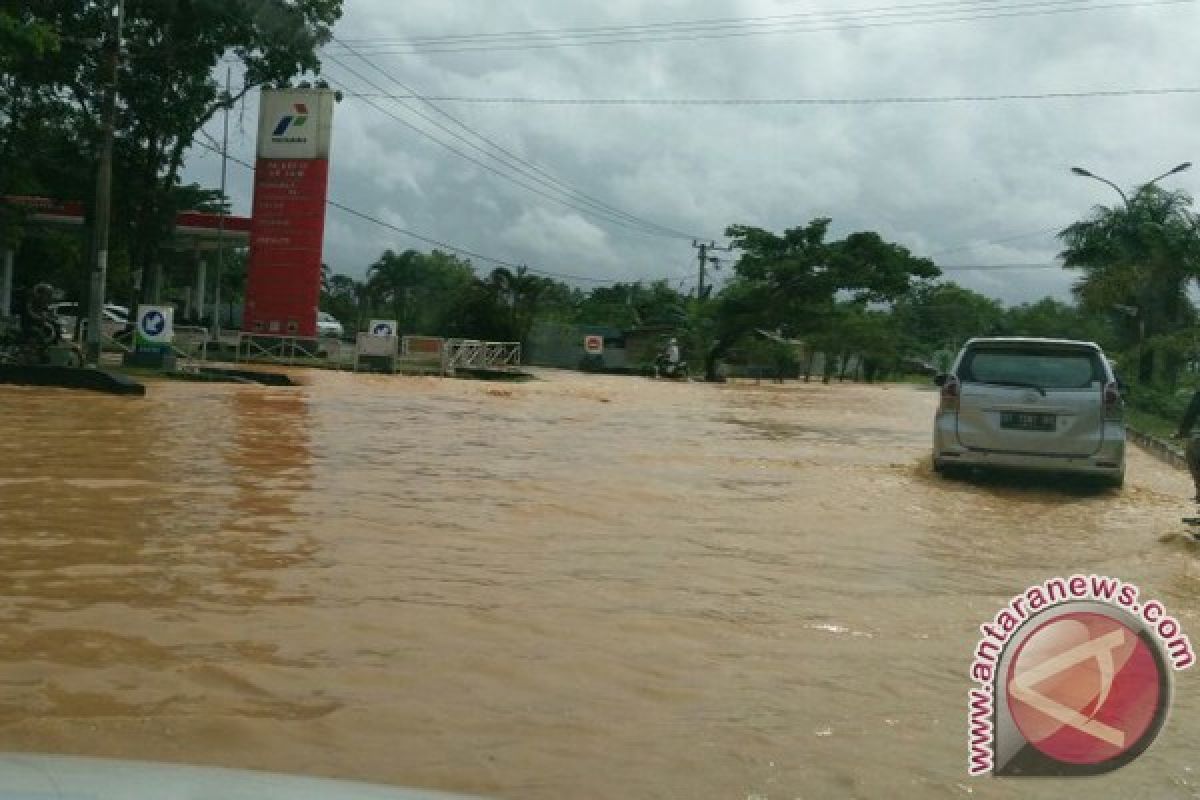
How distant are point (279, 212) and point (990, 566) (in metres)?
27.3

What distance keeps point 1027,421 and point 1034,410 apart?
0.12 metres

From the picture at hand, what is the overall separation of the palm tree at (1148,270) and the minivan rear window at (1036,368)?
24.6m

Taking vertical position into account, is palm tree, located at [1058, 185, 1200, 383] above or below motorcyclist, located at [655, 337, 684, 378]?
above

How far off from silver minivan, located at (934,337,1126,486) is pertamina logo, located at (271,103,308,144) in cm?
2369

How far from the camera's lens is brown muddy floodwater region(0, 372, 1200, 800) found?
13.1 ft

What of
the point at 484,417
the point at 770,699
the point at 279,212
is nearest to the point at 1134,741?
the point at 770,699

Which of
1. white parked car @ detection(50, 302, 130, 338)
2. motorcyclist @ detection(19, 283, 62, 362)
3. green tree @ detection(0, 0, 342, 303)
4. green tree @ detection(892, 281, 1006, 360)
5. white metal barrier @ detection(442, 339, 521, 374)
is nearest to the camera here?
motorcyclist @ detection(19, 283, 62, 362)

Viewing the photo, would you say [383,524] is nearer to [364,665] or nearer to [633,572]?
[633,572]

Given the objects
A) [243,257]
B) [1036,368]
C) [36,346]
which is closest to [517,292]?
[243,257]

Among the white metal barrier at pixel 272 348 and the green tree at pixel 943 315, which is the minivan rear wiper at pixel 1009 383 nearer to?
the white metal barrier at pixel 272 348

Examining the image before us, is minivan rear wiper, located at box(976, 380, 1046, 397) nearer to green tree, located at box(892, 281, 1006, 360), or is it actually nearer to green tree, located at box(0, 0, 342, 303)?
green tree, located at box(0, 0, 342, 303)

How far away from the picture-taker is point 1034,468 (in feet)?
37.6

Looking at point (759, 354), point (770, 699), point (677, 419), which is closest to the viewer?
point (770, 699)

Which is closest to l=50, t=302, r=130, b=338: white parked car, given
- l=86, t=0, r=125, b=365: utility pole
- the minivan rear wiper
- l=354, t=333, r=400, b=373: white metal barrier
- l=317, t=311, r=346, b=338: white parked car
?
l=354, t=333, r=400, b=373: white metal barrier
